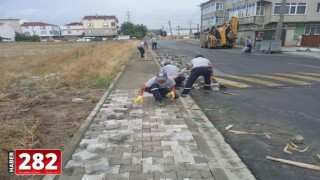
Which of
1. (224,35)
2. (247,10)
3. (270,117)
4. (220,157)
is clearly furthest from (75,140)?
(247,10)

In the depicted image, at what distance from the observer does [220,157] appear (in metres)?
3.87

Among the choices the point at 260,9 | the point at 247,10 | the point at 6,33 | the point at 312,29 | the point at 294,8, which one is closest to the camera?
the point at 294,8

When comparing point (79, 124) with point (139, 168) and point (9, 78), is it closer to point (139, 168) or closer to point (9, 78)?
point (139, 168)

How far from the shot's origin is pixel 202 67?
7719mm

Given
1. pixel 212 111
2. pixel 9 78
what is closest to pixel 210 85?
pixel 212 111

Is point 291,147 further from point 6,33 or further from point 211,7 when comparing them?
point 6,33

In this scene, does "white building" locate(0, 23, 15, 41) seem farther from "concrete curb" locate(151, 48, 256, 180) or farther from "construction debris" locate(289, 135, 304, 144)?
"construction debris" locate(289, 135, 304, 144)

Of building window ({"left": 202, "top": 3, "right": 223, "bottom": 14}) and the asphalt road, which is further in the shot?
building window ({"left": 202, "top": 3, "right": 223, "bottom": 14})

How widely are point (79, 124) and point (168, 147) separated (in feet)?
7.21

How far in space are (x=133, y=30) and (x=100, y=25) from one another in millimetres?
16378

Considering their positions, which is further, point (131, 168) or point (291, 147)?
point (291, 147)

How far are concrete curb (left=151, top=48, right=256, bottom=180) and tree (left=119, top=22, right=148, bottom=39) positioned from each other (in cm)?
8359

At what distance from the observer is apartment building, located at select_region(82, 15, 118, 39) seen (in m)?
97.7

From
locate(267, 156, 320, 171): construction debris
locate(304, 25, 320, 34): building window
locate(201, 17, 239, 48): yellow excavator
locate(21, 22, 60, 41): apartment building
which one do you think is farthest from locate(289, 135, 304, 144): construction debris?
locate(21, 22, 60, 41): apartment building
